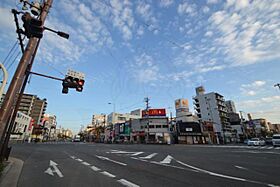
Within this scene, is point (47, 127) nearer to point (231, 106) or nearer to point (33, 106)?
point (33, 106)

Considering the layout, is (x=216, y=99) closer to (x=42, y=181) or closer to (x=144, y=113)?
(x=144, y=113)

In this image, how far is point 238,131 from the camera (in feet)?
Answer: 237

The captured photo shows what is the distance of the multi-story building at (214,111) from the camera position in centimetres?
6166

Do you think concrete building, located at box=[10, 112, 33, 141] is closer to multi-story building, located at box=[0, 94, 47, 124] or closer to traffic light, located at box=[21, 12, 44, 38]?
multi-story building, located at box=[0, 94, 47, 124]

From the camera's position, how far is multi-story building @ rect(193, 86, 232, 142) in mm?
61656

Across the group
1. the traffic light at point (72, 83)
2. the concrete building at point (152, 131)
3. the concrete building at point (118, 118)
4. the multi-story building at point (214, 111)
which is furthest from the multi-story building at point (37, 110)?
the traffic light at point (72, 83)

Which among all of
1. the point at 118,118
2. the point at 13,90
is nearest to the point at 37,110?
the point at 118,118

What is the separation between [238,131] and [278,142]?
5234cm

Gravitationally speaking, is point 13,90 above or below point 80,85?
below

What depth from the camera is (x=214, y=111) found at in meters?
65.9

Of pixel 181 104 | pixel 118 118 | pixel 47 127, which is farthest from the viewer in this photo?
pixel 118 118

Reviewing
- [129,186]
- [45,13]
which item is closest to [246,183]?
[129,186]

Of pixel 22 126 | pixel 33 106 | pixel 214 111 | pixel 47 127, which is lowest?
pixel 22 126

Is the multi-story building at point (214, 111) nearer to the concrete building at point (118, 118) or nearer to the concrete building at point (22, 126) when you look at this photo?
the concrete building at point (118, 118)
